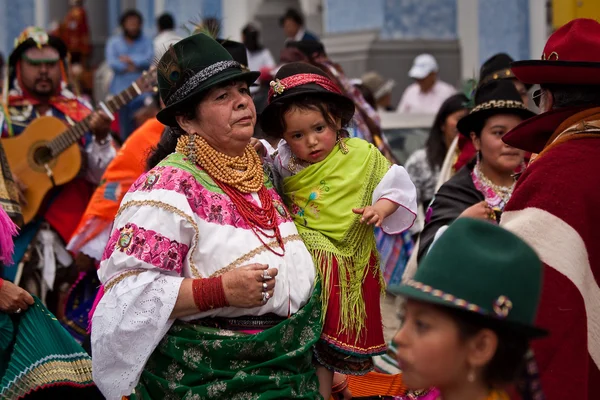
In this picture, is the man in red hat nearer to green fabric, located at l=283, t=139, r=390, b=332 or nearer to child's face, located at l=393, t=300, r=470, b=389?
child's face, located at l=393, t=300, r=470, b=389

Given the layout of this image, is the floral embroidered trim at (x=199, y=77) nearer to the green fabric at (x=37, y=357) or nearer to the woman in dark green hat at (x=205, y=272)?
the woman in dark green hat at (x=205, y=272)

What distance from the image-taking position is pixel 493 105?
568 cm

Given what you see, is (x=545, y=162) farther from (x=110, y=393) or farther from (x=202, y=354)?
(x=110, y=393)

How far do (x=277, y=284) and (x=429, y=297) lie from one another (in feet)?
3.82

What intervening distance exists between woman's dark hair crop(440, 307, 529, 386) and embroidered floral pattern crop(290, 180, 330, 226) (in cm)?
143

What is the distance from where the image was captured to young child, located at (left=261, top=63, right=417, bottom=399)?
431 cm

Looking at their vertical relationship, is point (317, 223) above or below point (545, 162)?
below

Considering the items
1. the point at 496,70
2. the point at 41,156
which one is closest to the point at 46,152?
the point at 41,156

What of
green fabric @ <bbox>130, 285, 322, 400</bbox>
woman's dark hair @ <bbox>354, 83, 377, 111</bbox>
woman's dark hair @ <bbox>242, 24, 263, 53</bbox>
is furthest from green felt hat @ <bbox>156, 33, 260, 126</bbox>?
woman's dark hair @ <bbox>242, 24, 263, 53</bbox>

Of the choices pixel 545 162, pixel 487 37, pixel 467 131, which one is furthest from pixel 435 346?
pixel 487 37

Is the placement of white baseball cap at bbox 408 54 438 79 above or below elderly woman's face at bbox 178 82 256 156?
below

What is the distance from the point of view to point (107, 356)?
399 cm

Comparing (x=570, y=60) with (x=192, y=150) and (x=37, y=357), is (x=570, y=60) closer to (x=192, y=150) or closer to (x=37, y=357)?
(x=192, y=150)

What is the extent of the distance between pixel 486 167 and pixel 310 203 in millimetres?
1501
